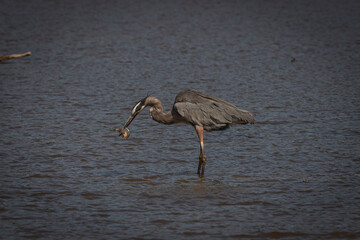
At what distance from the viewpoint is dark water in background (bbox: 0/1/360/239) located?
691 cm

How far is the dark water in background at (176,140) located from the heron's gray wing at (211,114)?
0.65 m

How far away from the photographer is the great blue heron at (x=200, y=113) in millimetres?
8633

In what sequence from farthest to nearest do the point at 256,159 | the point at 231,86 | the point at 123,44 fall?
the point at 123,44 < the point at 231,86 < the point at 256,159

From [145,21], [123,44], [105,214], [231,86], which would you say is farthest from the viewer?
[145,21]

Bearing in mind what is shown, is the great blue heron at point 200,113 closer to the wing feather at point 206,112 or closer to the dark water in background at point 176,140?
the wing feather at point 206,112

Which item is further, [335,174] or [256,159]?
[256,159]

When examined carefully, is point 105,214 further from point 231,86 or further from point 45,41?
point 45,41

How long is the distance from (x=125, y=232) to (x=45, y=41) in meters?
15.5

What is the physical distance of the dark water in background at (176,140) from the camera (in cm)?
691

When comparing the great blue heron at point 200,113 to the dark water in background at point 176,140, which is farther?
the great blue heron at point 200,113

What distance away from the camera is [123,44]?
67.9ft

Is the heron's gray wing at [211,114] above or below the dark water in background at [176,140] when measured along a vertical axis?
above

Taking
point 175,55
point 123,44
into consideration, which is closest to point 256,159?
point 175,55

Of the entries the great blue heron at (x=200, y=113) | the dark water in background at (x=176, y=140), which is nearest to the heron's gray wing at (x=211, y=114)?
the great blue heron at (x=200, y=113)
